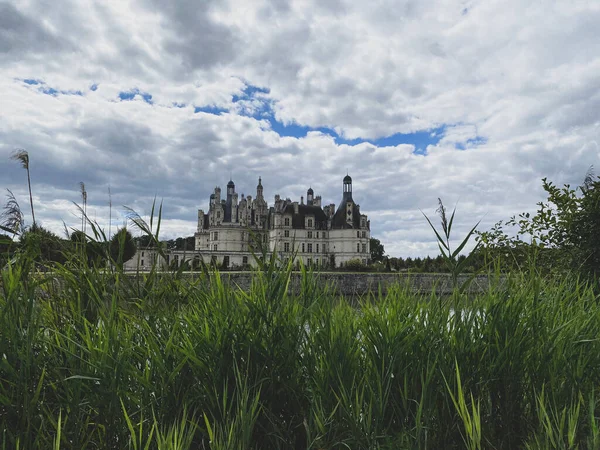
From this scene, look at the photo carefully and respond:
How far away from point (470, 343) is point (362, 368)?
2.06 feet

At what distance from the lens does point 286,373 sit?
8.38 feet

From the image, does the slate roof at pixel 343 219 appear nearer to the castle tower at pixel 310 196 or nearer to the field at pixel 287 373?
the castle tower at pixel 310 196

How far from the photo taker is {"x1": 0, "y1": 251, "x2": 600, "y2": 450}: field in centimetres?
221

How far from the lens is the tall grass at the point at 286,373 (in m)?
2.21

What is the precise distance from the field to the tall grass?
1 centimetres

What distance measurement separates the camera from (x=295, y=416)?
Answer: 2.55 metres

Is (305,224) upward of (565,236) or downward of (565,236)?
upward

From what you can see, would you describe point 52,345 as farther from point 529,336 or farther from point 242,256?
point 242,256

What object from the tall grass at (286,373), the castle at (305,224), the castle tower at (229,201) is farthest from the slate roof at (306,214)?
the tall grass at (286,373)

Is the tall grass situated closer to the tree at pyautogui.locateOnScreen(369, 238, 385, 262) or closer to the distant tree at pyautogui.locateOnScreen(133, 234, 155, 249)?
the distant tree at pyautogui.locateOnScreen(133, 234, 155, 249)

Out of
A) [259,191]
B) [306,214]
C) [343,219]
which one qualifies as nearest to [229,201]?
[259,191]

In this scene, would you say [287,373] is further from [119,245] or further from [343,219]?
[343,219]

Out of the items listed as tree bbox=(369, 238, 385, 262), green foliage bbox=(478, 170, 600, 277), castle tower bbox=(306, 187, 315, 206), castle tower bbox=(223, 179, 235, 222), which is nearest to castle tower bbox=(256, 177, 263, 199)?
castle tower bbox=(223, 179, 235, 222)

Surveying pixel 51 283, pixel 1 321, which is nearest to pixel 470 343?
pixel 1 321
